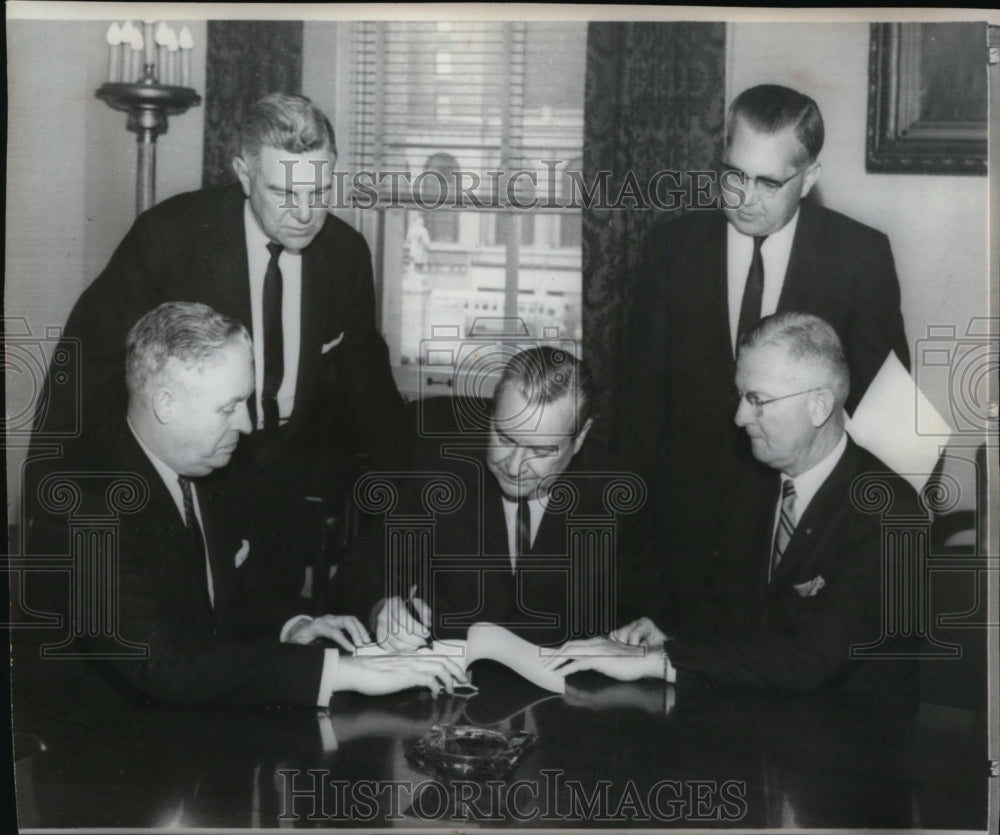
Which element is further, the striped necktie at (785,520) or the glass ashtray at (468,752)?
the striped necktie at (785,520)

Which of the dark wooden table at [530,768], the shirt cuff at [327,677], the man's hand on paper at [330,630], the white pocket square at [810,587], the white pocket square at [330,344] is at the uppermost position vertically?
the white pocket square at [330,344]

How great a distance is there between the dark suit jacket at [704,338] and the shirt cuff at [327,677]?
2.96 feet

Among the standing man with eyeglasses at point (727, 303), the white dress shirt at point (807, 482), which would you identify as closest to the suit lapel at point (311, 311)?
the standing man with eyeglasses at point (727, 303)

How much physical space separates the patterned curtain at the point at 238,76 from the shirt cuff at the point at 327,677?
1.24 meters

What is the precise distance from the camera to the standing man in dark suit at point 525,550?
10.8 ft

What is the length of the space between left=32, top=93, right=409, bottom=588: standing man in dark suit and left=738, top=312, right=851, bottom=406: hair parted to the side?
3.15 ft

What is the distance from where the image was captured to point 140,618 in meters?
3.28

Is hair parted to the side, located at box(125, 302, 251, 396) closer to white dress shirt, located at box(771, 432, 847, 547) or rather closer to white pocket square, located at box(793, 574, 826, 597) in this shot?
white dress shirt, located at box(771, 432, 847, 547)

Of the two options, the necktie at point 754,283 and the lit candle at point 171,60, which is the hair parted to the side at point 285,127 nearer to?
the lit candle at point 171,60

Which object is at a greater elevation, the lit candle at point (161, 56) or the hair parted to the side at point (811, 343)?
the lit candle at point (161, 56)

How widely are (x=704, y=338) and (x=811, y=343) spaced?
28cm

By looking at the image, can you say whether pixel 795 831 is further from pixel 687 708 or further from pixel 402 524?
pixel 402 524

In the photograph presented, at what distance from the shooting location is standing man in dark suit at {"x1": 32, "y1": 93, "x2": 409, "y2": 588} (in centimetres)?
327

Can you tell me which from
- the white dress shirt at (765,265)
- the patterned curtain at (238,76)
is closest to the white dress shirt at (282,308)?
the patterned curtain at (238,76)
